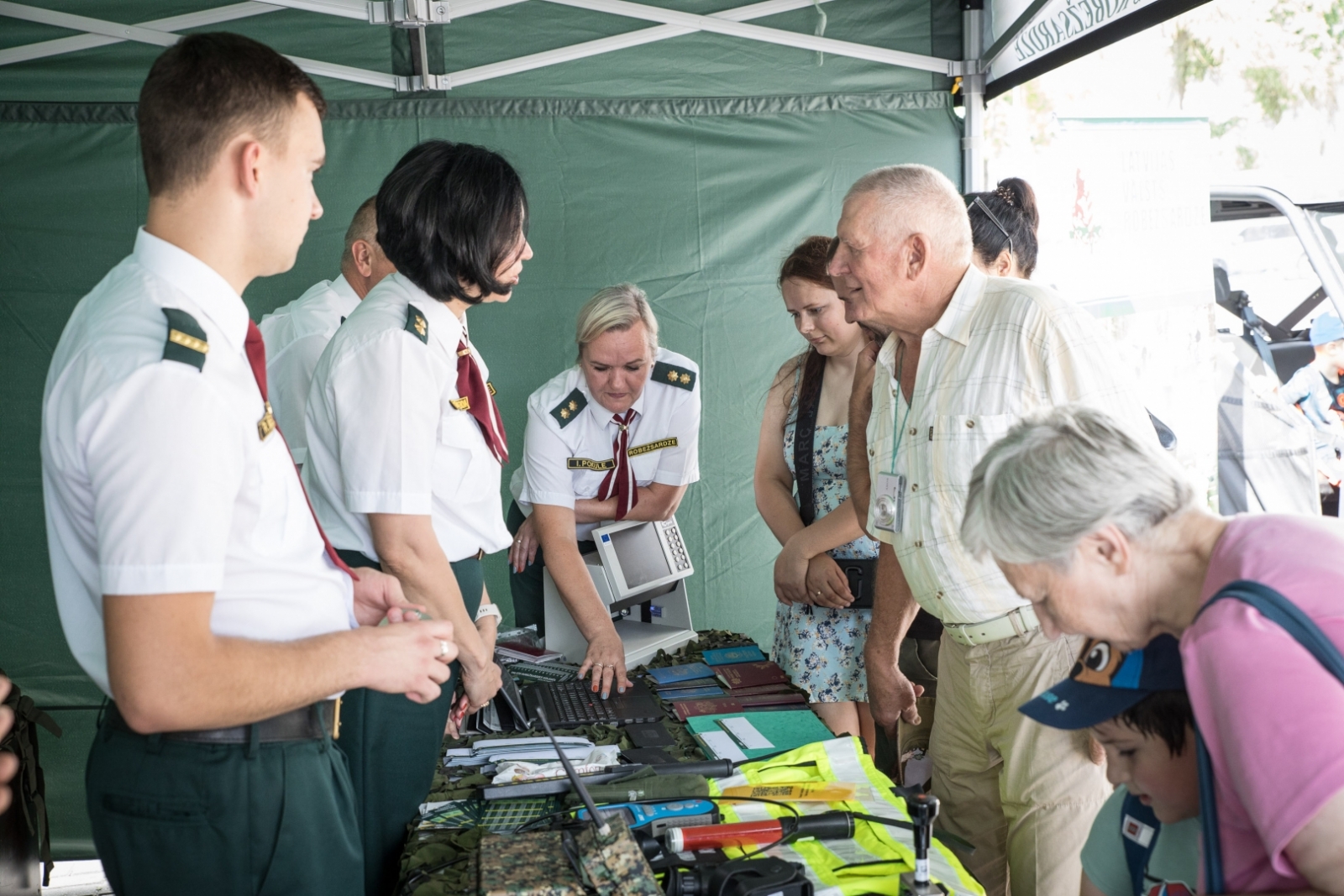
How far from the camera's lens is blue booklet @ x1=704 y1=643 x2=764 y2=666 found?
8.10 feet

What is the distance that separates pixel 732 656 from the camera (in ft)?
8.23

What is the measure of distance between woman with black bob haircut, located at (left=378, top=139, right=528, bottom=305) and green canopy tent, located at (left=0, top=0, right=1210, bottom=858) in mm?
2043

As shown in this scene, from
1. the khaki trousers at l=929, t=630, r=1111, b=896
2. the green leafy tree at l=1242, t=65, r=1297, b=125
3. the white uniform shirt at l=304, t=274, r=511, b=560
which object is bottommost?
the khaki trousers at l=929, t=630, r=1111, b=896

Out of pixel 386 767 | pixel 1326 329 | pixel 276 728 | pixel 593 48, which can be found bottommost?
pixel 386 767

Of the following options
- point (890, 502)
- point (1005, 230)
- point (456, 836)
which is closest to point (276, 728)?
point (456, 836)

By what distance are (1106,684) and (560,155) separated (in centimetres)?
327

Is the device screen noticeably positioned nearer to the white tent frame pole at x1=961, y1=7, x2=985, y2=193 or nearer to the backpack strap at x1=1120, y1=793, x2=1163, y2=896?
the backpack strap at x1=1120, y1=793, x2=1163, y2=896

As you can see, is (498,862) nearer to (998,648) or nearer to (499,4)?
(998,648)

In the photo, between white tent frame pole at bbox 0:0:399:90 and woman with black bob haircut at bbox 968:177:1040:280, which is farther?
white tent frame pole at bbox 0:0:399:90

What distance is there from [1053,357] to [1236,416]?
1965mm

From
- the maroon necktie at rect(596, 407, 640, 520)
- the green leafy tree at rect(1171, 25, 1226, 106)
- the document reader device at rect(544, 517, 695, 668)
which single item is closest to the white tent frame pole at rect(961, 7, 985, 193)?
the green leafy tree at rect(1171, 25, 1226, 106)

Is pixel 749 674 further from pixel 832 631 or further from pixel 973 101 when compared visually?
pixel 973 101

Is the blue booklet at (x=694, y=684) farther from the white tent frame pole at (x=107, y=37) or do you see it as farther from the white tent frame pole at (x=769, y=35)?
the white tent frame pole at (x=107, y=37)

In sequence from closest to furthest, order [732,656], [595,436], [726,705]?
1. [726,705]
2. [732,656]
3. [595,436]
